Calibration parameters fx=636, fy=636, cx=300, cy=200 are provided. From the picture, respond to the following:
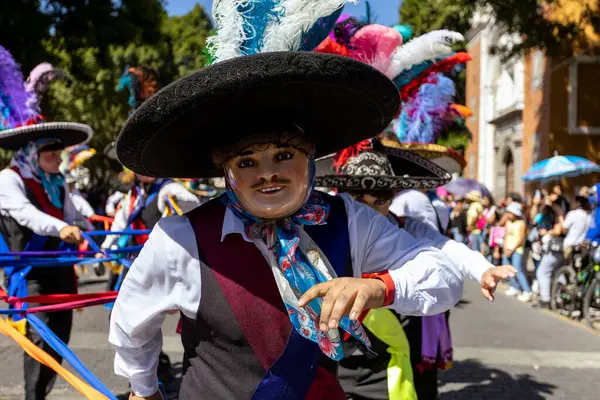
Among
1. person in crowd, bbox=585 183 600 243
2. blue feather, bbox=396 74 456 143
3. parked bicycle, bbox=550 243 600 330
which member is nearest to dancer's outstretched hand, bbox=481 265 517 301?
blue feather, bbox=396 74 456 143

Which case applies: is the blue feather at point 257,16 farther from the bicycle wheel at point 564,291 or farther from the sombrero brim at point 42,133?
the bicycle wheel at point 564,291

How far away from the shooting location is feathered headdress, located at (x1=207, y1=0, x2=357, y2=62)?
6.79 feet

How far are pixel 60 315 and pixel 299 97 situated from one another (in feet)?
9.90

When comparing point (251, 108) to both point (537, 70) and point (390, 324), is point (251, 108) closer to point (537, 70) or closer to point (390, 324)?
point (390, 324)

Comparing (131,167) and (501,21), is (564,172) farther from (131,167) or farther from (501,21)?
(131,167)

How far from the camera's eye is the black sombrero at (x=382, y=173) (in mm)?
3234

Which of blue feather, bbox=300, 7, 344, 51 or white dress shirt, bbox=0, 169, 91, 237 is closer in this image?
blue feather, bbox=300, 7, 344, 51

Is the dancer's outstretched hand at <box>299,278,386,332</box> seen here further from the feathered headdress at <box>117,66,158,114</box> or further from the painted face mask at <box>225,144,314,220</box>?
the feathered headdress at <box>117,66,158,114</box>

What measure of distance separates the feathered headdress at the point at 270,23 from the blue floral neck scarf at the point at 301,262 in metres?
0.42

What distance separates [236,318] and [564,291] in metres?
7.93

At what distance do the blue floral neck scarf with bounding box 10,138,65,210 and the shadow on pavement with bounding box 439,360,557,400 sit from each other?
344 cm

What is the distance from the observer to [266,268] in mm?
2002

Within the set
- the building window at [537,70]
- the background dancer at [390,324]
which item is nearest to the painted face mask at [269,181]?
the background dancer at [390,324]

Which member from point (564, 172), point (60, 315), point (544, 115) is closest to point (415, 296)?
point (60, 315)
